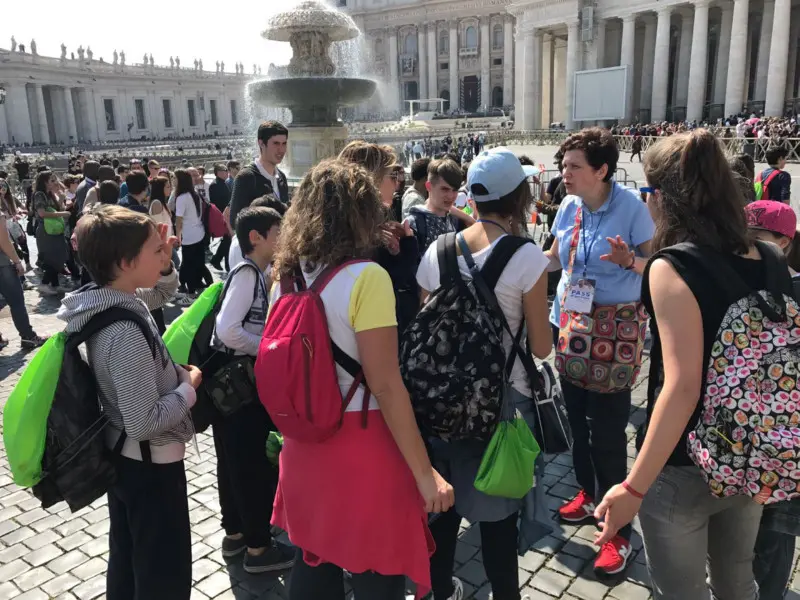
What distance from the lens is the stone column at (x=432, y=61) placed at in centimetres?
7700

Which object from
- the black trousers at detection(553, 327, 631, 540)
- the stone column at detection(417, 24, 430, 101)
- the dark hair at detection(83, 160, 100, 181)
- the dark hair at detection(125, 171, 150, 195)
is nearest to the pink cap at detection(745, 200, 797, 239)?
the black trousers at detection(553, 327, 631, 540)

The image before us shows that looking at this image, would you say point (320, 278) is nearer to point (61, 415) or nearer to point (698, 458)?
point (61, 415)

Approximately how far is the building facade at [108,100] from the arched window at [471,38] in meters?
34.4

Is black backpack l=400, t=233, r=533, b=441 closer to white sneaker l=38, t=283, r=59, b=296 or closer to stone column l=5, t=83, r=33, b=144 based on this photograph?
white sneaker l=38, t=283, r=59, b=296

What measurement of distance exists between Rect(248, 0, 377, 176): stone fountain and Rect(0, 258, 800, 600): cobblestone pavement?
10.1 metres

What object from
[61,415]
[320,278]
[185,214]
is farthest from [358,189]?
[185,214]

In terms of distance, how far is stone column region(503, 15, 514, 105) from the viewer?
72.1m

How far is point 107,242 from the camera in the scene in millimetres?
2350

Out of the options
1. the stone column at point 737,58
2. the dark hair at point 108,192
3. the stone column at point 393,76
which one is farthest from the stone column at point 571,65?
the stone column at point 393,76

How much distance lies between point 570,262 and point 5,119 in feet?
244

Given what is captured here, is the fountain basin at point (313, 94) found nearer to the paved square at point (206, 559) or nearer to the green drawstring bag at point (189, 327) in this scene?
the paved square at point (206, 559)

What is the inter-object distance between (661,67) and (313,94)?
31.0 m

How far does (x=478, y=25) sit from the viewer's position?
2972 inches

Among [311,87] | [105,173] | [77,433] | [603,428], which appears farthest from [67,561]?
[311,87]
